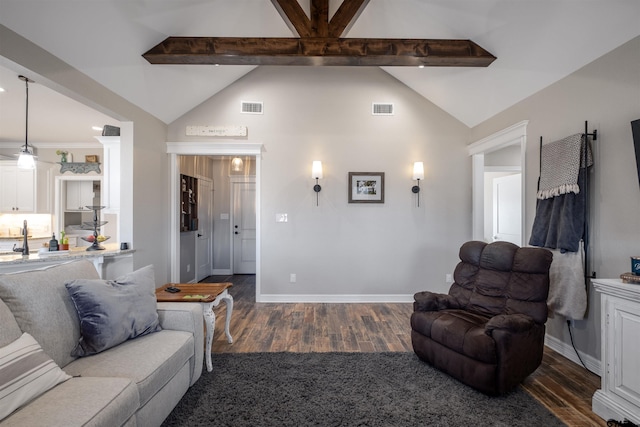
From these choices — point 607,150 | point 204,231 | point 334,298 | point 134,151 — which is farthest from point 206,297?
point 204,231

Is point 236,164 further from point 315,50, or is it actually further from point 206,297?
point 206,297

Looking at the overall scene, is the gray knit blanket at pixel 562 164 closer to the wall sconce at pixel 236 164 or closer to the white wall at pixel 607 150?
the white wall at pixel 607 150

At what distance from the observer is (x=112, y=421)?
1264 mm

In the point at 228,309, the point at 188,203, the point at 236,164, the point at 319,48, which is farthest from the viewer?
the point at 236,164

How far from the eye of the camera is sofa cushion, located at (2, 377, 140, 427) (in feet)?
3.72

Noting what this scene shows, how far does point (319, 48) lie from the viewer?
3.04 metres

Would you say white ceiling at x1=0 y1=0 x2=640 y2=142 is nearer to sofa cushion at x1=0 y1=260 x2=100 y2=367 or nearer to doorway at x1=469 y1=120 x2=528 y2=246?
doorway at x1=469 y1=120 x2=528 y2=246

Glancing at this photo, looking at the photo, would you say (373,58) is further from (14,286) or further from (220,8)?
(14,286)

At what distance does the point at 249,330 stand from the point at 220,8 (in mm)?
3341

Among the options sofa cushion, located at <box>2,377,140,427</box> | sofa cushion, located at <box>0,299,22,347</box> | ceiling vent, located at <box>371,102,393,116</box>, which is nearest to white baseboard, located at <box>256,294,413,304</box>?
ceiling vent, located at <box>371,102,393,116</box>

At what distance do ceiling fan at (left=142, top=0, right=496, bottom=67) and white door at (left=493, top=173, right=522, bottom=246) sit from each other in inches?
89.5

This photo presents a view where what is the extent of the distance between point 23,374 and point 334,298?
137 inches

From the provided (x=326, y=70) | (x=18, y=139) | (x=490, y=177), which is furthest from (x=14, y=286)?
(x=490, y=177)

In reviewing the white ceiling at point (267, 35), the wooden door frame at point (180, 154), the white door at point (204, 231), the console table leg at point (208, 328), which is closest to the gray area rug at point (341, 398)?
the console table leg at point (208, 328)
